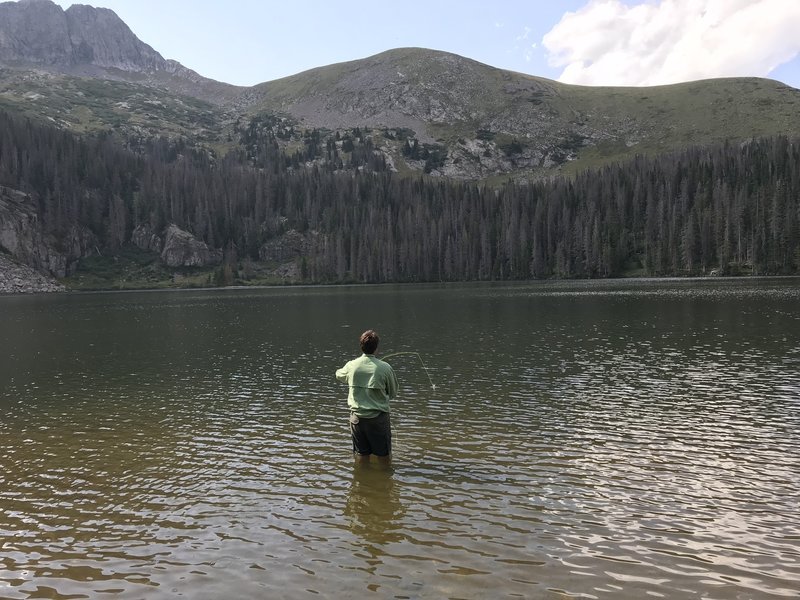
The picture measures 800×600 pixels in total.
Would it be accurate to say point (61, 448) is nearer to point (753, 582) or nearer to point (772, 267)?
point (753, 582)

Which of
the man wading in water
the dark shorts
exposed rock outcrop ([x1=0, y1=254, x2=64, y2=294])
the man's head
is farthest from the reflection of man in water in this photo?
exposed rock outcrop ([x1=0, y1=254, x2=64, y2=294])

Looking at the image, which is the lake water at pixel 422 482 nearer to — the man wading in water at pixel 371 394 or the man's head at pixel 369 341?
the man wading in water at pixel 371 394

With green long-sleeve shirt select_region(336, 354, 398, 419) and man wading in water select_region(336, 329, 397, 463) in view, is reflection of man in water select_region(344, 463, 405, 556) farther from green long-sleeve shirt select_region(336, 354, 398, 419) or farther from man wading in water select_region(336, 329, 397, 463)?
green long-sleeve shirt select_region(336, 354, 398, 419)

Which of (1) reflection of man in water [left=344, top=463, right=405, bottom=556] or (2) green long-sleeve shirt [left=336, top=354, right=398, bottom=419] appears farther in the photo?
(2) green long-sleeve shirt [left=336, top=354, right=398, bottom=419]

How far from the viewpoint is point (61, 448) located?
20.7 meters

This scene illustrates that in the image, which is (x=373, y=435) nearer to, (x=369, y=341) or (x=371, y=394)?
(x=371, y=394)

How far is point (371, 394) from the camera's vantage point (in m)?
16.2

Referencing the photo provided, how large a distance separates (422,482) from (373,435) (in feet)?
7.01

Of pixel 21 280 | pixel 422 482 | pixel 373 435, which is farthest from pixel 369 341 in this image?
pixel 21 280

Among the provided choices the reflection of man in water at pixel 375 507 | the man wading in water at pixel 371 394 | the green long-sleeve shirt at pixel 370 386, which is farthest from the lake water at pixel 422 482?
the green long-sleeve shirt at pixel 370 386

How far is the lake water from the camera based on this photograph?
1062cm

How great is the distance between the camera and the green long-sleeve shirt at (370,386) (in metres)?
16.1

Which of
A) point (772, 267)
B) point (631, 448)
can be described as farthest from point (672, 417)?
point (772, 267)

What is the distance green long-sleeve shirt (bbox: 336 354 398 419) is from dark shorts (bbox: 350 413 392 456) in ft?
1.01
